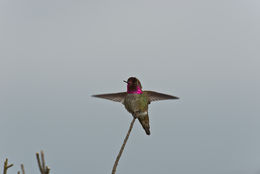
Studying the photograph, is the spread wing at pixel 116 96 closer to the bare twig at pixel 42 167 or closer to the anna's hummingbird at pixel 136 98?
the anna's hummingbird at pixel 136 98

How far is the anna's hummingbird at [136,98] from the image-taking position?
4188 millimetres

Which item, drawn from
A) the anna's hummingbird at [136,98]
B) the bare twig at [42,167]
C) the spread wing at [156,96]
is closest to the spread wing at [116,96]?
the anna's hummingbird at [136,98]

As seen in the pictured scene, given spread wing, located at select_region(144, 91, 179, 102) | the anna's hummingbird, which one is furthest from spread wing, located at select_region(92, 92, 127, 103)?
spread wing, located at select_region(144, 91, 179, 102)

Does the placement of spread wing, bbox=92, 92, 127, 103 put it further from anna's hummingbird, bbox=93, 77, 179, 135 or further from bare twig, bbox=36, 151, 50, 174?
bare twig, bbox=36, 151, 50, 174

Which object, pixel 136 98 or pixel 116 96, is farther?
pixel 116 96

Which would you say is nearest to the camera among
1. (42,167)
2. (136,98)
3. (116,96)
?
(42,167)

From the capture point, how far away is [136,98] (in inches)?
167

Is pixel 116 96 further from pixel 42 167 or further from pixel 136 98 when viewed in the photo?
pixel 42 167

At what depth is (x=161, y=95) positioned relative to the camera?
14.0 ft

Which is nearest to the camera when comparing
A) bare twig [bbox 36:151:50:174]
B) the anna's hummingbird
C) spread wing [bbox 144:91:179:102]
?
bare twig [bbox 36:151:50:174]

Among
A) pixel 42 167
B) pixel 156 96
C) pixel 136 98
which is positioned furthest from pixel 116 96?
pixel 42 167

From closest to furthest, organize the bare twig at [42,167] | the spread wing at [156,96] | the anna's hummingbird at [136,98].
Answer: the bare twig at [42,167], the anna's hummingbird at [136,98], the spread wing at [156,96]

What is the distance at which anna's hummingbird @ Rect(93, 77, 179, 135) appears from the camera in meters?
4.19

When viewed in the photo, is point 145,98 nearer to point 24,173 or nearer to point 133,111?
point 133,111
